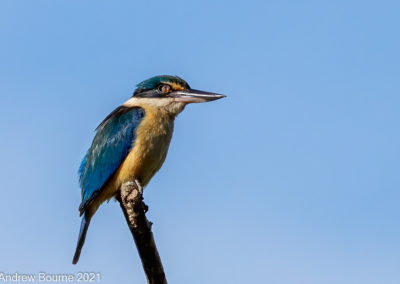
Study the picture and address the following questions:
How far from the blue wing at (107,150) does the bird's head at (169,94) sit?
424mm

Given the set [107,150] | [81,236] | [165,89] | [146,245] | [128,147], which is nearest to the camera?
[146,245]

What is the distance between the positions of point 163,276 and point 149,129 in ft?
8.38

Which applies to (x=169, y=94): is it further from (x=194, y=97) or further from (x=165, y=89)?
(x=194, y=97)

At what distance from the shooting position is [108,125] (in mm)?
8922

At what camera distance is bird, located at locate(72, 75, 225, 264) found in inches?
324

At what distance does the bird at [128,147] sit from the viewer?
324 inches

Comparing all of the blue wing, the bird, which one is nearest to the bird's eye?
the bird

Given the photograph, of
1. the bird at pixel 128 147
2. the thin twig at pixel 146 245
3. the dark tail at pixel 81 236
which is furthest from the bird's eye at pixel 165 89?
the thin twig at pixel 146 245

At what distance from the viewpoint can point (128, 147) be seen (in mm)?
8352

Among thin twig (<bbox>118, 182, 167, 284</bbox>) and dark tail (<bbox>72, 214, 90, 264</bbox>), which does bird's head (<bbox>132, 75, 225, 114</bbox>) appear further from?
thin twig (<bbox>118, 182, 167, 284</bbox>)

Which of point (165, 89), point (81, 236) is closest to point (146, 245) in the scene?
point (81, 236)

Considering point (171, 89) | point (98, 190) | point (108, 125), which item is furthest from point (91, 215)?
point (171, 89)

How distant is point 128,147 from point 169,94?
124 cm

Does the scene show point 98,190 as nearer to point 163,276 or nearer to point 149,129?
point 149,129
